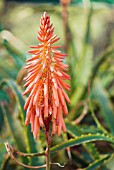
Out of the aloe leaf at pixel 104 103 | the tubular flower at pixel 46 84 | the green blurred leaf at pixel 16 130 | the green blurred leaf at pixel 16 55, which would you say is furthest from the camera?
the green blurred leaf at pixel 16 55

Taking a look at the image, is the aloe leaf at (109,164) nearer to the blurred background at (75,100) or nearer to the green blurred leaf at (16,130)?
the blurred background at (75,100)

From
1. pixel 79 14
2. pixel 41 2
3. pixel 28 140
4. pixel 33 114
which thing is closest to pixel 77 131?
pixel 28 140

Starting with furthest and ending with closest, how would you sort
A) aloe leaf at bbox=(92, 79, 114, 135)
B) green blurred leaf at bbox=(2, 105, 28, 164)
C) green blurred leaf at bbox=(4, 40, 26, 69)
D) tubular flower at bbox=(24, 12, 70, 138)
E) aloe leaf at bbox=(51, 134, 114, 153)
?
green blurred leaf at bbox=(4, 40, 26, 69)
aloe leaf at bbox=(92, 79, 114, 135)
green blurred leaf at bbox=(2, 105, 28, 164)
aloe leaf at bbox=(51, 134, 114, 153)
tubular flower at bbox=(24, 12, 70, 138)

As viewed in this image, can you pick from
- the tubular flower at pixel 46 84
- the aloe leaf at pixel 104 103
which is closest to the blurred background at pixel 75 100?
the aloe leaf at pixel 104 103

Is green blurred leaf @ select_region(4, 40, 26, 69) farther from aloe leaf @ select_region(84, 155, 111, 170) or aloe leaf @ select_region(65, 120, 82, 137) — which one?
aloe leaf @ select_region(84, 155, 111, 170)

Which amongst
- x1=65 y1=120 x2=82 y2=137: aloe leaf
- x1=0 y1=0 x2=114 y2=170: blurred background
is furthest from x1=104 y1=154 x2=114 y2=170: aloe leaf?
x1=65 y1=120 x2=82 y2=137: aloe leaf

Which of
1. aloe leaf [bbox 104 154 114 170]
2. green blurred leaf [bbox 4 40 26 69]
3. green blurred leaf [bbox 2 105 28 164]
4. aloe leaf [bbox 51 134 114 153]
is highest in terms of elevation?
green blurred leaf [bbox 4 40 26 69]

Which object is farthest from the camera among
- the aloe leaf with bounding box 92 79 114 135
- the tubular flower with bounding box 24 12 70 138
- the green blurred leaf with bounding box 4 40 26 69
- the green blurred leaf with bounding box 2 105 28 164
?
the green blurred leaf with bounding box 4 40 26 69

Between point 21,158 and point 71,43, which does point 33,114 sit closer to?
point 21,158
